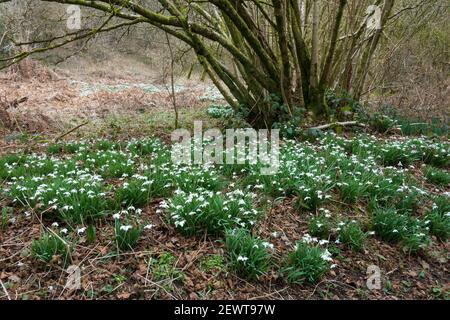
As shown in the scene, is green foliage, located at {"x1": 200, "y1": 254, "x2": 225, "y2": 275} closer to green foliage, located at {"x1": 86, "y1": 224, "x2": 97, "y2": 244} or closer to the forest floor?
the forest floor

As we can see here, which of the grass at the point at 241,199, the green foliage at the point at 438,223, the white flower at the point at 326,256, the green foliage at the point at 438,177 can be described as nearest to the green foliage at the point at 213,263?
the grass at the point at 241,199

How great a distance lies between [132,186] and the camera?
4246mm

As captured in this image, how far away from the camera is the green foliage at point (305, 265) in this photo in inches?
128

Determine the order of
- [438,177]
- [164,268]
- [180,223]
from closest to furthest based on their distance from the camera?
1. [164,268]
2. [180,223]
3. [438,177]

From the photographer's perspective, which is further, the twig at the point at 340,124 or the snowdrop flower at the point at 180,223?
the twig at the point at 340,124

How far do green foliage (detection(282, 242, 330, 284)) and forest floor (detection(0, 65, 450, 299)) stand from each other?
0.7 inches

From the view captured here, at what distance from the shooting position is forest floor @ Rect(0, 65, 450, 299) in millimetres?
3189

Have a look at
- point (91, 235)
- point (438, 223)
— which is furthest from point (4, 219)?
point (438, 223)

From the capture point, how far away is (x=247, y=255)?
332 cm

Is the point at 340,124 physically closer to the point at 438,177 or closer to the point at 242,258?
the point at 438,177

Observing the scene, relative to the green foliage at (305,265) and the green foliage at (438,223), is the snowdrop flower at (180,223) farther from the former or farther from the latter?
the green foliage at (438,223)

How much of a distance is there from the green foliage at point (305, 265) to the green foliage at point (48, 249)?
1984mm

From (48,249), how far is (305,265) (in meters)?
2.29

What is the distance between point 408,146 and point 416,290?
385 cm
